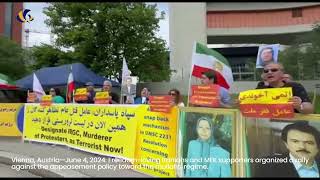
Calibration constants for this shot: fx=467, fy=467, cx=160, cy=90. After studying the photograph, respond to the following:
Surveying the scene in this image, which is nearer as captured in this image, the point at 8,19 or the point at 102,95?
the point at 102,95

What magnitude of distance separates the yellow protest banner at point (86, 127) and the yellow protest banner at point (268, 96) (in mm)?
3208

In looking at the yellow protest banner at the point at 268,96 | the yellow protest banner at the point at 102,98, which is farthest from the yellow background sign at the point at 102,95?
the yellow protest banner at the point at 268,96

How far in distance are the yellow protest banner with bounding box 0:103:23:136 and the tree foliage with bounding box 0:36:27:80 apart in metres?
30.4

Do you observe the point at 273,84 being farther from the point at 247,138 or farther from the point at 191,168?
the point at 191,168

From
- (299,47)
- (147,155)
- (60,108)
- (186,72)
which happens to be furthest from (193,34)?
(147,155)

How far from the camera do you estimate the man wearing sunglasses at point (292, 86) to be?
546cm

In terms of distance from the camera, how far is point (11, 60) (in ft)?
146

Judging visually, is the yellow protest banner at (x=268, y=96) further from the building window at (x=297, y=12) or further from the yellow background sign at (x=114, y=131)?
the building window at (x=297, y=12)

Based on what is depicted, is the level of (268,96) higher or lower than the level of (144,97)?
lower

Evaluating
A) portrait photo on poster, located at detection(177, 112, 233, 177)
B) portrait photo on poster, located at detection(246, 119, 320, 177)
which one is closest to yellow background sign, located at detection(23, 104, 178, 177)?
portrait photo on poster, located at detection(177, 112, 233, 177)

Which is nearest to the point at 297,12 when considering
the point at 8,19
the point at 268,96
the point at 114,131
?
the point at 114,131

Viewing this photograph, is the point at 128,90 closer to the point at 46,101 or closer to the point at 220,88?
the point at 46,101

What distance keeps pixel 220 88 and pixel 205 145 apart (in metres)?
0.88

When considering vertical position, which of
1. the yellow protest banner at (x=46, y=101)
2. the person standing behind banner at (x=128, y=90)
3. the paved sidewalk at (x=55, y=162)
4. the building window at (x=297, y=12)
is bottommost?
the paved sidewalk at (x=55, y=162)
